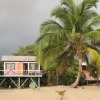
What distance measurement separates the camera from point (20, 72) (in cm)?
4216

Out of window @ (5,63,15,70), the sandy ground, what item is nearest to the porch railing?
window @ (5,63,15,70)

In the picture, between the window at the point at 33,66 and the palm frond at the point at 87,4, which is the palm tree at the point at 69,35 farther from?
the window at the point at 33,66

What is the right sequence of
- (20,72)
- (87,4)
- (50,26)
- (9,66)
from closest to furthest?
(50,26) < (87,4) < (20,72) < (9,66)

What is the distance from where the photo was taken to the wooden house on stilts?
41719 millimetres

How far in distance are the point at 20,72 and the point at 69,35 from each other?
10801mm

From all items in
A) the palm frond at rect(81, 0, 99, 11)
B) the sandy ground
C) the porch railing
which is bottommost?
the sandy ground

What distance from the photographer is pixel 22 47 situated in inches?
2552

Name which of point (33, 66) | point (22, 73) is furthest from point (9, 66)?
point (33, 66)

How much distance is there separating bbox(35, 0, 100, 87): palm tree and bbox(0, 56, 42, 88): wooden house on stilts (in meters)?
7.66

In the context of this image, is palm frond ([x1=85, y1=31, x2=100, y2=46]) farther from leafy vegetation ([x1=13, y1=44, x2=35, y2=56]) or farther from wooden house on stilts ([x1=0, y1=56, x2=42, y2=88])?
leafy vegetation ([x1=13, y1=44, x2=35, y2=56])

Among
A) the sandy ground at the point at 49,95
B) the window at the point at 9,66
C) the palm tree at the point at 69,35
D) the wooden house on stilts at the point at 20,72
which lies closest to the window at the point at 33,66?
the wooden house on stilts at the point at 20,72

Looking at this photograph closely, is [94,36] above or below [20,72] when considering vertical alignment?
above

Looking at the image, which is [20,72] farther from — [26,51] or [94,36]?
[26,51]

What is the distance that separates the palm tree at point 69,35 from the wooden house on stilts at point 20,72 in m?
7.66
